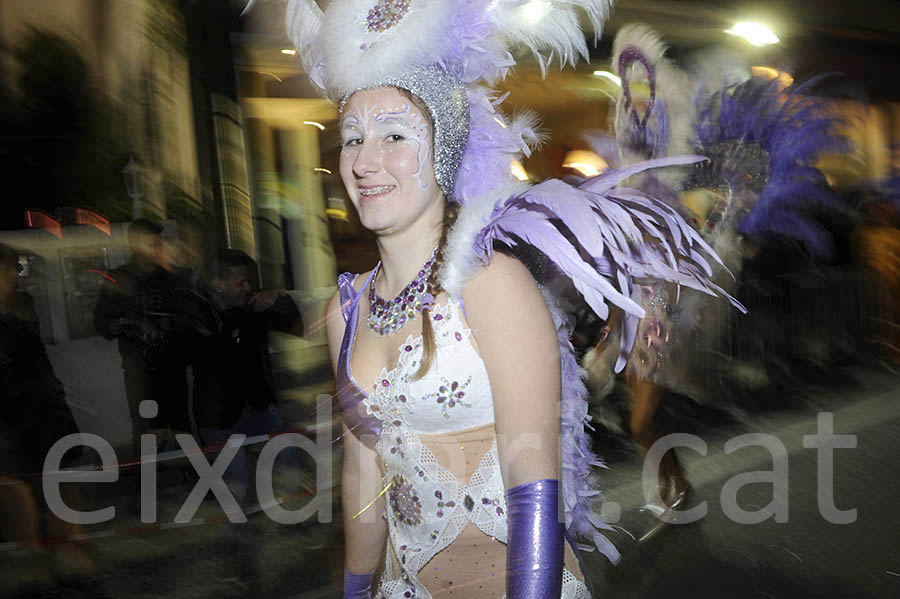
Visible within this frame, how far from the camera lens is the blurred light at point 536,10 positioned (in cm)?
153

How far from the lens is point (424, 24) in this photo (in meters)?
1.47

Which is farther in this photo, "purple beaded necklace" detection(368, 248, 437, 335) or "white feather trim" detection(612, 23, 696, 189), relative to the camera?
"white feather trim" detection(612, 23, 696, 189)

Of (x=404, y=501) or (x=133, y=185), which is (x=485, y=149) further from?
(x=133, y=185)

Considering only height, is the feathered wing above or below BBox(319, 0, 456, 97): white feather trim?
below

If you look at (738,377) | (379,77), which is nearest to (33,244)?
(379,77)

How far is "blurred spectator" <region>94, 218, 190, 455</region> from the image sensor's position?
4.21 meters

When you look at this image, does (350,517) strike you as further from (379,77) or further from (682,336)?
(682,336)

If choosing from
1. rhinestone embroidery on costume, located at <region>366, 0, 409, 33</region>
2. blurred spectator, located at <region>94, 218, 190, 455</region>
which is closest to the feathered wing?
rhinestone embroidery on costume, located at <region>366, 0, 409, 33</region>

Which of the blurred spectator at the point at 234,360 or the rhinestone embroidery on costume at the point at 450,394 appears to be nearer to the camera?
the rhinestone embroidery on costume at the point at 450,394

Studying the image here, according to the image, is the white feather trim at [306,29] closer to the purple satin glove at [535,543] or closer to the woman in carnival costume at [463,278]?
the woman in carnival costume at [463,278]

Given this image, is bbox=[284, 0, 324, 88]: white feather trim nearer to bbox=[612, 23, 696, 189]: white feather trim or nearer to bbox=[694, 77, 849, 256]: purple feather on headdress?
bbox=[612, 23, 696, 189]: white feather trim

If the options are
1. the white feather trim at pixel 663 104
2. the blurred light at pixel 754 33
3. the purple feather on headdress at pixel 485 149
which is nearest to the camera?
the purple feather on headdress at pixel 485 149

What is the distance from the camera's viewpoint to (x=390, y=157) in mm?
1486

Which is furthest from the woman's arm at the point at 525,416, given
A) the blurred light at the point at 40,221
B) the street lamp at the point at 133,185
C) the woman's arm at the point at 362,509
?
the blurred light at the point at 40,221
